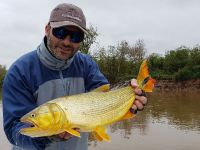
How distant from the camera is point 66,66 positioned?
16.8ft

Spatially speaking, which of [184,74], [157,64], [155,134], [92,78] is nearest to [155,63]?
[157,64]

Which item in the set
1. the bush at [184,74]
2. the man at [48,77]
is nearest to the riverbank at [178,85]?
the bush at [184,74]

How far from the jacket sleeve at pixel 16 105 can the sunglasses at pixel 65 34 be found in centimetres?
65

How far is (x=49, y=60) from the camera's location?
496 centimetres

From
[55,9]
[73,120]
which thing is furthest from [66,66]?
[73,120]

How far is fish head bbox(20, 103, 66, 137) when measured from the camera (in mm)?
3904

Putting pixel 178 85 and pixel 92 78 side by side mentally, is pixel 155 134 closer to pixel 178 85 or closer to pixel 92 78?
pixel 92 78

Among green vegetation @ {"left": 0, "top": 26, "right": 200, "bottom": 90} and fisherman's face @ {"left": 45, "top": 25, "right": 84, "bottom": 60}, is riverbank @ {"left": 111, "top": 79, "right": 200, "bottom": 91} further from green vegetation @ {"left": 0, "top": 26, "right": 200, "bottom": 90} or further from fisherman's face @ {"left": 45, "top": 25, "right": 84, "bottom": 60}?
fisherman's face @ {"left": 45, "top": 25, "right": 84, "bottom": 60}

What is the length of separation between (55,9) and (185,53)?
57168mm

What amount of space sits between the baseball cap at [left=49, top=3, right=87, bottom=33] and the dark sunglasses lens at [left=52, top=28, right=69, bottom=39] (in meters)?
0.05

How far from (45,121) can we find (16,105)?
954 millimetres

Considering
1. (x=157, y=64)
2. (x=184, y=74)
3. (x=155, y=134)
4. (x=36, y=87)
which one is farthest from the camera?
(x=157, y=64)

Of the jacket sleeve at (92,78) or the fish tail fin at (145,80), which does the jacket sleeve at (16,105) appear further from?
the fish tail fin at (145,80)

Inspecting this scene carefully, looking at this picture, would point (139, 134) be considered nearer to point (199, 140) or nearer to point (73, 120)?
point (199, 140)
